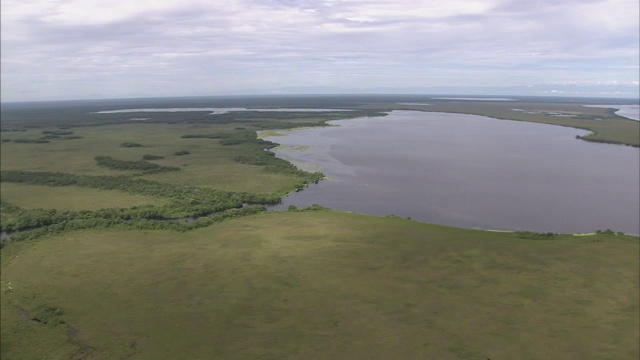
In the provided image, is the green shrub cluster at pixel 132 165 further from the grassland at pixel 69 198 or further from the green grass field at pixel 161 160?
the grassland at pixel 69 198

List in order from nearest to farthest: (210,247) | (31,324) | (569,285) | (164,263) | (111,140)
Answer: (31,324) → (569,285) → (164,263) → (210,247) → (111,140)

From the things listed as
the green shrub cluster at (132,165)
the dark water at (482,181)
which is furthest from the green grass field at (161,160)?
the dark water at (482,181)

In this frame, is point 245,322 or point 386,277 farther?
point 386,277

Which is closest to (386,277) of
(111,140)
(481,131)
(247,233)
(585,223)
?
(247,233)

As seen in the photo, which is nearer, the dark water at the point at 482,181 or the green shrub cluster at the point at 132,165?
the dark water at the point at 482,181

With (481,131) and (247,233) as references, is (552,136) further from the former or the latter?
(247,233)

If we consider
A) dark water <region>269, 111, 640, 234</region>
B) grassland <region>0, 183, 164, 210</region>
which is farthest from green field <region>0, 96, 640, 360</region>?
dark water <region>269, 111, 640, 234</region>

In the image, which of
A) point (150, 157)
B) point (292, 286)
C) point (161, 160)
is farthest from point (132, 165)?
point (292, 286)

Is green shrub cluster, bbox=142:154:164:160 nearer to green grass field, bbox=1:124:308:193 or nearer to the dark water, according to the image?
green grass field, bbox=1:124:308:193
